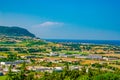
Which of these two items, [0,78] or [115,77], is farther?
[0,78]

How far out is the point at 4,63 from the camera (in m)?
92.9

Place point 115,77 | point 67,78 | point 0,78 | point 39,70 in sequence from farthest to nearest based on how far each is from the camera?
point 39,70, point 0,78, point 115,77, point 67,78

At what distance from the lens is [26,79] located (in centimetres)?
5228

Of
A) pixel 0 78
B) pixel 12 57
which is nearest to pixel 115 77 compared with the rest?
pixel 0 78

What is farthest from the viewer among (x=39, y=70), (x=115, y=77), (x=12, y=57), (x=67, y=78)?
(x=12, y=57)

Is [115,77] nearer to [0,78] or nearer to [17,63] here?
[0,78]

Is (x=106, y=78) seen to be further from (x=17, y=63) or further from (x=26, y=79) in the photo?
(x=17, y=63)

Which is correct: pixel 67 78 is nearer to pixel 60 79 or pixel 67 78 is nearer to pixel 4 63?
pixel 60 79

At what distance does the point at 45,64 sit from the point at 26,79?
3924 cm

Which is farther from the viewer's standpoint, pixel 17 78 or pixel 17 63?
pixel 17 63

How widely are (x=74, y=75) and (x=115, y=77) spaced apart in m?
6.54

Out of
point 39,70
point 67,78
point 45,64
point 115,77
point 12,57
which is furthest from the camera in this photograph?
point 12,57

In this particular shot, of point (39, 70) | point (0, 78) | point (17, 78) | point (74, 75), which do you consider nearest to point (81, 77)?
point (74, 75)

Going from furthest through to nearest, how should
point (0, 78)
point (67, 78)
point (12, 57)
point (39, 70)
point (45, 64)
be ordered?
1. point (12, 57)
2. point (45, 64)
3. point (39, 70)
4. point (0, 78)
5. point (67, 78)
